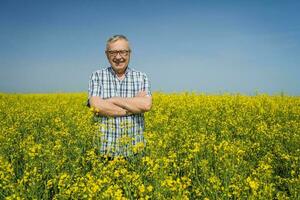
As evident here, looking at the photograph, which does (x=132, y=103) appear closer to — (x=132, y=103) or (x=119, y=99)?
(x=132, y=103)

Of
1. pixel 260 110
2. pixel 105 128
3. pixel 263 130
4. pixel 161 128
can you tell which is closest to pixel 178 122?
pixel 161 128

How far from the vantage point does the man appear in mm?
4754

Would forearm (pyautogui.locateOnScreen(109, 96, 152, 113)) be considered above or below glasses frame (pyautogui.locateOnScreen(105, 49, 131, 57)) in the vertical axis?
below

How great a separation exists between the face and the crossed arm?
1.26 feet

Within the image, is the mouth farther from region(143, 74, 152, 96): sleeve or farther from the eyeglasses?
region(143, 74, 152, 96): sleeve

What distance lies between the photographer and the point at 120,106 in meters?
4.80

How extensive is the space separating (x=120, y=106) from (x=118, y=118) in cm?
18

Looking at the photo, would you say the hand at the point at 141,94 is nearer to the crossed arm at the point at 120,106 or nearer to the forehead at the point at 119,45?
the crossed arm at the point at 120,106

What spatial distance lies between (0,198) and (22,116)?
552cm

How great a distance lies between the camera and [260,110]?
43.9 ft

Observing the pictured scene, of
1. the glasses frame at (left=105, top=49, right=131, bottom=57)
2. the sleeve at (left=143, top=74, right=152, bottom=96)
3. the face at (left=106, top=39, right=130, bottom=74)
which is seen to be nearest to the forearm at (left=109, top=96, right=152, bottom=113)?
the sleeve at (left=143, top=74, right=152, bottom=96)

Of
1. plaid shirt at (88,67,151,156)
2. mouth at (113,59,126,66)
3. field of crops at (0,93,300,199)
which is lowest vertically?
field of crops at (0,93,300,199)

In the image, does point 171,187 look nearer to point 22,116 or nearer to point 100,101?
point 100,101

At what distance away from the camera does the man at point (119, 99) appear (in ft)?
15.6
